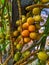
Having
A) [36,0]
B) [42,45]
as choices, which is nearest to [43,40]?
[42,45]

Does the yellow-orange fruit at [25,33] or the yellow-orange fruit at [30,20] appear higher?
the yellow-orange fruit at [30,20]

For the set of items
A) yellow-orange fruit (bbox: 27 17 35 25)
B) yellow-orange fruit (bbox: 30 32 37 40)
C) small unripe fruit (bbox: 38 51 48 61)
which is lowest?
small unripe fruit (bbox: 38 51 48 61)

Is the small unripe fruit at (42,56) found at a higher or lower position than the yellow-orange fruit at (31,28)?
lower

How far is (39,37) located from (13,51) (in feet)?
0.23

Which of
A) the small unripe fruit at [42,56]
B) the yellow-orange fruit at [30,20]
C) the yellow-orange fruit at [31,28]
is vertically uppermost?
the yellow-orange fruit at [30,20]

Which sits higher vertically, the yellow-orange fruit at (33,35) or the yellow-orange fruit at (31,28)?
the yellow-orange fruit at (31,28)

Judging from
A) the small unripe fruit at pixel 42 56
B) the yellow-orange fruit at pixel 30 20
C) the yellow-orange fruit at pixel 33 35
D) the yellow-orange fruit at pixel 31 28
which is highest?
the yellow-orange fruit at pixel 30 20

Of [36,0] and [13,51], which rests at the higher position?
[36,0]

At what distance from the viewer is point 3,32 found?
583 millimetres

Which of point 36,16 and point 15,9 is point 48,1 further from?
point 15,9

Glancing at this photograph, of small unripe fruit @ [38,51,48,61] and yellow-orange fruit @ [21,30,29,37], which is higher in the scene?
yellow-orange fruit @ [21,30,29,37]

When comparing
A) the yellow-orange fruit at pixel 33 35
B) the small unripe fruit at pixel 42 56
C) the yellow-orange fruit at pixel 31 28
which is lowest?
the small unripe fruit at pixel 42 56

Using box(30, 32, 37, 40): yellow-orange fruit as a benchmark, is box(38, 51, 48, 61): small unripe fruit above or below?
below

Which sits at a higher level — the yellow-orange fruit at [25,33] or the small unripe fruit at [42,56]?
the yellow-orange fruit at [25,33]
